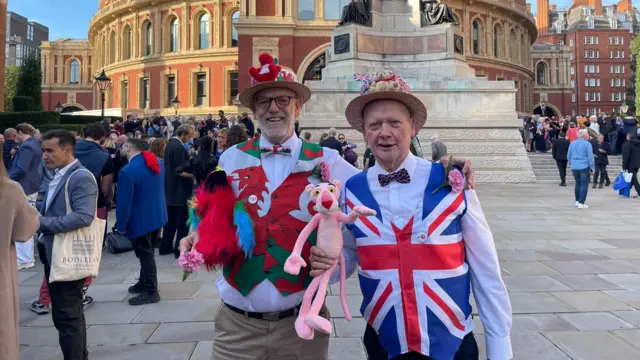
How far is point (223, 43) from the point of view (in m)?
44.5

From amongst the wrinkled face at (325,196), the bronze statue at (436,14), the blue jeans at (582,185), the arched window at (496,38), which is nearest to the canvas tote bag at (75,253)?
the wrinkled face at (325,196)

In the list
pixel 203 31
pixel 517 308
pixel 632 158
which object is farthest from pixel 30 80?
pixel 517 308

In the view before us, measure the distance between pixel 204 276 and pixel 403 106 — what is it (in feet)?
15.2

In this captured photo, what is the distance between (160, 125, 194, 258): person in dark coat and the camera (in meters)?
7.48

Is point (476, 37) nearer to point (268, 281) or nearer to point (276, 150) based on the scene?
point (276, 150)

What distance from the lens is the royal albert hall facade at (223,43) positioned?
1519 inches

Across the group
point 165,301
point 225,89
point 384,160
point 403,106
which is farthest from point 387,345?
point 225,89

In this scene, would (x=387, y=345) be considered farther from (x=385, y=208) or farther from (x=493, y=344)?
(x=385, y=208)

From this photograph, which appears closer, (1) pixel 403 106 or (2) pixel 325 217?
(2) pixel 325 217

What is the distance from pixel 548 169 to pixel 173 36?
38.6 m

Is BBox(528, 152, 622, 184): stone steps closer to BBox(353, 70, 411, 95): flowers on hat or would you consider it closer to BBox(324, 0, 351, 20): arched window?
BBox(353, 70, 411, 95): flowers on hat

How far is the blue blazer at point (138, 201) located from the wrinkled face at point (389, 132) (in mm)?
3931

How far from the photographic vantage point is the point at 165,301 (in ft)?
17.1

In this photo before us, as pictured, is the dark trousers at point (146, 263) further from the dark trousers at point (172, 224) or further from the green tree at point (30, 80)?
the green tree at point (30, 80)
